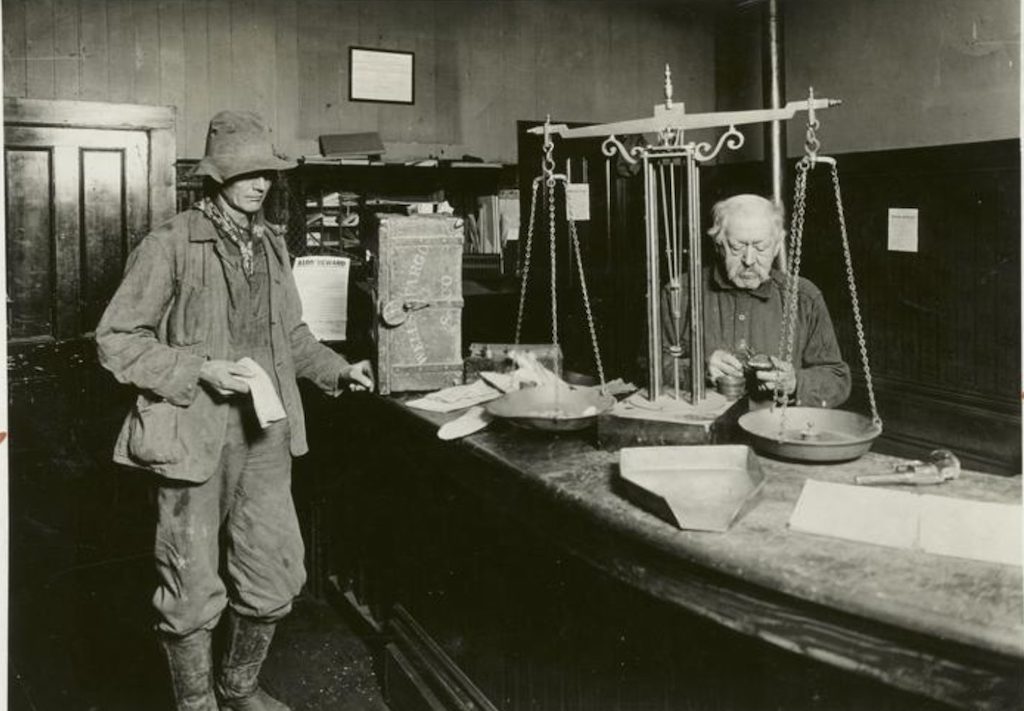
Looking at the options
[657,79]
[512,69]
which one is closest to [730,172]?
[657,79]

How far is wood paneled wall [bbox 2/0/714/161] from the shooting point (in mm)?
4719

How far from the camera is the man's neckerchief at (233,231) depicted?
245 cm

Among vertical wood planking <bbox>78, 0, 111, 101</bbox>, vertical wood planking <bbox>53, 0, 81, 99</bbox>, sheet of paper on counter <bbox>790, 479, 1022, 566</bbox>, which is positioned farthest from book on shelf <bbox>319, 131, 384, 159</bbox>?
sheet of paper on counter <bbox>790, 479, 1022, 566</bbox>

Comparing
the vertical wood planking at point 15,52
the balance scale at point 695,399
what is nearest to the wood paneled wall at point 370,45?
the vertical wood planking at point 15,52

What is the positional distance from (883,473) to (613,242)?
3.21 meters

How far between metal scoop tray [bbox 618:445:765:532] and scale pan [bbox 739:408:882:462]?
0.12m

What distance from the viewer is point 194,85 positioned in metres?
5.00

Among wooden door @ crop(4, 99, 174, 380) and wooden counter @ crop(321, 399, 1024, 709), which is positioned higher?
wooden door @ crop(4, 99, 174, 380)

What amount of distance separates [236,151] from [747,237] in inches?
58.2

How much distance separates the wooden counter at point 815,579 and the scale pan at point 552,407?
0.14m

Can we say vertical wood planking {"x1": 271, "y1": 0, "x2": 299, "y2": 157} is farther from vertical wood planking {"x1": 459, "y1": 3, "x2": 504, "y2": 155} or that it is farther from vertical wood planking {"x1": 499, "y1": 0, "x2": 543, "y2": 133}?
vertical wood planking {"x1": 499, "y1": 0, "x2": 543, "y2": 133}

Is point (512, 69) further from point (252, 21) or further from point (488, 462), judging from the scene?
point (488, 462)

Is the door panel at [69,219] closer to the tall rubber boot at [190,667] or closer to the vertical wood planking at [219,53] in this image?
the vertical wood planking at [219,53]

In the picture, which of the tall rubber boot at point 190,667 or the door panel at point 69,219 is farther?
the door panel at point 69,219
